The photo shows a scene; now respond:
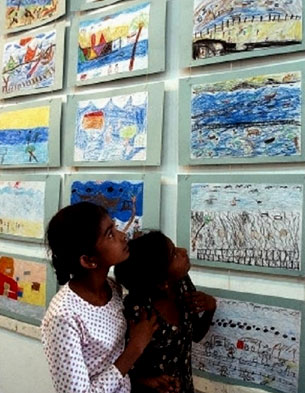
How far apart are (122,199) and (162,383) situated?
608mm

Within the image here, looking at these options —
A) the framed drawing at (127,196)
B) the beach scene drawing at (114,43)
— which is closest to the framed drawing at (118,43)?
the beach scene drawing at (114,43)

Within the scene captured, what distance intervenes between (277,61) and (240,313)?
2.24 ft

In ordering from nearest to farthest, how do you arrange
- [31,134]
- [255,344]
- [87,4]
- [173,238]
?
[255,344], [173,238], [87,4], [31,134]

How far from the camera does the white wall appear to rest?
4.22ft

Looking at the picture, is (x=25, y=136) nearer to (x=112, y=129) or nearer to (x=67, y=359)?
(x=112, y=129)

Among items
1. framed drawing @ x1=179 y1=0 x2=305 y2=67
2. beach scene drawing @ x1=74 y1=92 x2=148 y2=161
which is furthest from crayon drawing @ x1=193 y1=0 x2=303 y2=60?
beach scene drawing @ x1=74 y1=92 x2=148 y2=161

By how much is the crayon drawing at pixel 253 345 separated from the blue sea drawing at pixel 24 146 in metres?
0.88

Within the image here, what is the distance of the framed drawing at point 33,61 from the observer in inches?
70.0

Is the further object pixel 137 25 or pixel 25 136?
pixel 25 136

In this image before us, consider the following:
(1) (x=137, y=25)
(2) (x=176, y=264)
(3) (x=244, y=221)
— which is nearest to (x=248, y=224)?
(3) (x=244, y=221)

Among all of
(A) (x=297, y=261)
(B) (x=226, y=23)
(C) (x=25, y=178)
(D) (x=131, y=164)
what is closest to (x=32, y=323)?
(C) (x=25, y=178)

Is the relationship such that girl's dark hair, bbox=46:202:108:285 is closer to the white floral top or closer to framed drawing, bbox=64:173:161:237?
the white floral top

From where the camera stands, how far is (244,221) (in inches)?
51.5

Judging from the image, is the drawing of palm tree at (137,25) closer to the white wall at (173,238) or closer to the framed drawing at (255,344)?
the white wall at (173,238)
